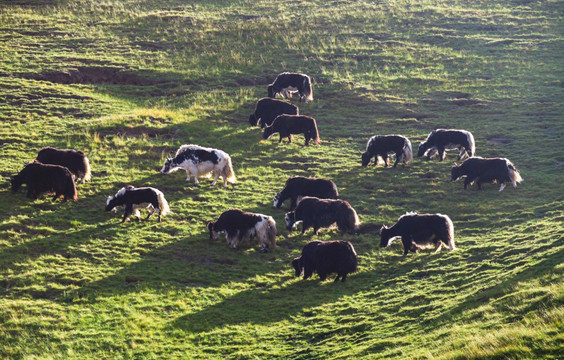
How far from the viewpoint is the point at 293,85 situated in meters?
40.2

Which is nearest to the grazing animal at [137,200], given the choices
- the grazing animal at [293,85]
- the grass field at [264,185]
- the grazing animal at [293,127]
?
the grass field at [264,185]

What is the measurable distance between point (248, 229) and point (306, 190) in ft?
13.8

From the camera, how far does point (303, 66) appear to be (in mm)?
47688

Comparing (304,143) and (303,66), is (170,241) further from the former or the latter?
(303,66)

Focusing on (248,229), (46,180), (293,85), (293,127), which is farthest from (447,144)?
(46,180)

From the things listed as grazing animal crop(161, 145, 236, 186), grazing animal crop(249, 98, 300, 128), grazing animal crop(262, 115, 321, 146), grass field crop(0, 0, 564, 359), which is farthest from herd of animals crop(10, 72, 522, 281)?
grazing animal crop(249, 98, 300, 128)

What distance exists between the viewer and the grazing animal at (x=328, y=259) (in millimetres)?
19594

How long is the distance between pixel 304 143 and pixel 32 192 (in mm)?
14465

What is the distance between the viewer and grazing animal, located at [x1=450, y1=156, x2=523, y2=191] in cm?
2764

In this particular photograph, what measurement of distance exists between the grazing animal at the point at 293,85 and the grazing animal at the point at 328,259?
21716 millimetres

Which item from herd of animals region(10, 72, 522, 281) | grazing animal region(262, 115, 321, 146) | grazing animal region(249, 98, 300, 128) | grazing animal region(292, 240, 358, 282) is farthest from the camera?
grazing animal region(249, 98, 300, 128)

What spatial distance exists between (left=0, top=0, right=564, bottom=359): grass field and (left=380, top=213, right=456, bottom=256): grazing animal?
44cm

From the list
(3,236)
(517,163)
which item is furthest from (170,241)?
(517,163)

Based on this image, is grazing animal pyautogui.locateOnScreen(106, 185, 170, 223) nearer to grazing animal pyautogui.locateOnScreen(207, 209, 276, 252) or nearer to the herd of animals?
the herd of animals
